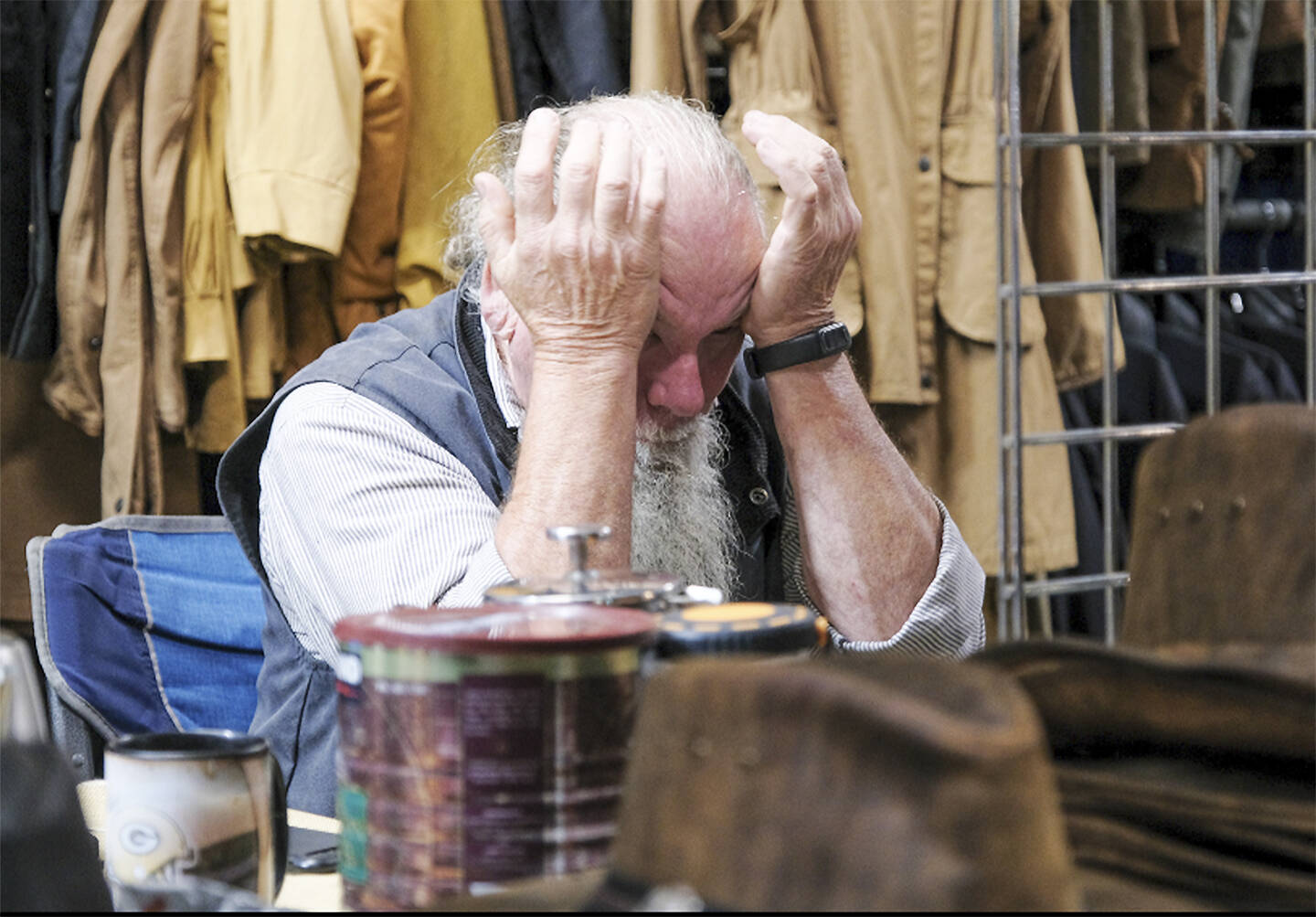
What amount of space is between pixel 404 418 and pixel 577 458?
23cm

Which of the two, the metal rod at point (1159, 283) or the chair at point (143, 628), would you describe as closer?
the chair at point (143, 628)

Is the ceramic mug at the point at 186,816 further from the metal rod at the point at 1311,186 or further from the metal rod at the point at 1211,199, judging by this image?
the metal rod at the point at 1311,186

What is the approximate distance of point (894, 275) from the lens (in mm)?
2510

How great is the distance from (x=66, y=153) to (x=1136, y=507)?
6.59ft

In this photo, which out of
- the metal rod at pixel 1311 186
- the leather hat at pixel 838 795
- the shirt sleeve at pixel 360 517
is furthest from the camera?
the metal rod at pixel 1311 186

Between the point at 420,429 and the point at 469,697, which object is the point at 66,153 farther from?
the point at 469,697

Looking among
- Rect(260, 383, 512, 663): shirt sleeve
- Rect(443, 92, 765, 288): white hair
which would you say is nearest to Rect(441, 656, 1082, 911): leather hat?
Rect(260, 383, 512, 663): shirt sleeve

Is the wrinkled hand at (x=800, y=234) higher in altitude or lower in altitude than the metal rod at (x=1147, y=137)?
lower

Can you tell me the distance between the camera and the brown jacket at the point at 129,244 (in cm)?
235

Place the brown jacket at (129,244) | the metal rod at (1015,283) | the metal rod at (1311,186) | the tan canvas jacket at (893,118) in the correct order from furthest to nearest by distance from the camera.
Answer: the tan canvas jacket at (893,118) → the brown jacket at (129,244) → the metal rod at (1311,186) → the metal rod at (1015,283)

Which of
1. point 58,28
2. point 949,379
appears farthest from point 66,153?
point 949,379

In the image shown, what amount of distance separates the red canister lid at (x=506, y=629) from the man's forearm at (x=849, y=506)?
832mm

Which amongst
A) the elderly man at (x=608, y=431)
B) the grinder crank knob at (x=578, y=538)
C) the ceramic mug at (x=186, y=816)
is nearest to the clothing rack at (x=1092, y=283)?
the elderly man at (x=608, y=431)

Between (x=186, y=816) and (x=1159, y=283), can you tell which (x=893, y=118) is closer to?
(x=1159, y=283)
